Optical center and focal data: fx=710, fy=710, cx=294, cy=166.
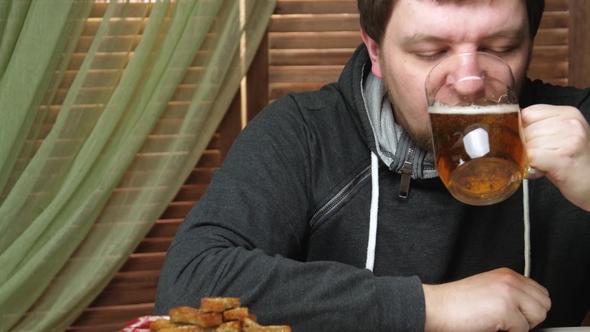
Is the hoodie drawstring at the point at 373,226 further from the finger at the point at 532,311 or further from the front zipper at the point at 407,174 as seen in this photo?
the finger at the point at 532,311

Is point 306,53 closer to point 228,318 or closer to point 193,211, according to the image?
point 193,211

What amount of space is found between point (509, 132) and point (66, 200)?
161 centimetres

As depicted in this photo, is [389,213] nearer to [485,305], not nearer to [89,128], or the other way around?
[485,305]

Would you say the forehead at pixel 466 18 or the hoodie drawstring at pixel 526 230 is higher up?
the forehead at pixel 466 18

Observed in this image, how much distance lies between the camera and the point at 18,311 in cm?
230

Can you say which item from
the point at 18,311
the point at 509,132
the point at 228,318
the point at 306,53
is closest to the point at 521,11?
the point at 509,132

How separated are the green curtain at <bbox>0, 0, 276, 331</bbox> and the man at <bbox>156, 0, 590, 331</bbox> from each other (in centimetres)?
86

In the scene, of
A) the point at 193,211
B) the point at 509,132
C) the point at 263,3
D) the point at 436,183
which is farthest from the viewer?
the point at 263,3

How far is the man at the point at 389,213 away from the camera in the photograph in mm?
1129

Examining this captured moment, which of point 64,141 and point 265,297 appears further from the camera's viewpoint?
point 64,141

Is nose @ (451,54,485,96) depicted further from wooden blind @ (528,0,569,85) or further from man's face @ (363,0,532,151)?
wooden blind @ (528,0,569,85)

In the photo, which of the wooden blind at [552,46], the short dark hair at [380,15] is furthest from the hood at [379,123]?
the wooden blind at [552,46]

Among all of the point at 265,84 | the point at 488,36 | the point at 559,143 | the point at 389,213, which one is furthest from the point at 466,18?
the point at 265,84

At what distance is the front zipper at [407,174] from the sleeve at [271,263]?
0.20m
